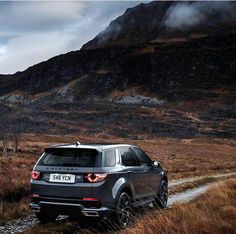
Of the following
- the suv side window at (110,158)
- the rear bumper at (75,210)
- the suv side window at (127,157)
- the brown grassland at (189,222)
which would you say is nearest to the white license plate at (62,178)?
the rear bumper at (75,210)

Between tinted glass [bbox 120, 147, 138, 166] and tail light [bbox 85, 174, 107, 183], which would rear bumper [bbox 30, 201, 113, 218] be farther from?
tinted glass [bbox 120, 147, 138, 166]

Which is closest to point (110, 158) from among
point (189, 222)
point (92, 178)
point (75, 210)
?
point (92, 178)

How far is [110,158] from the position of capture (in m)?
9.33

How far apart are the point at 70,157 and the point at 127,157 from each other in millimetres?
1531

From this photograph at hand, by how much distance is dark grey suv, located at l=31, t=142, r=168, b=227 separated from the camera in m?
8.69

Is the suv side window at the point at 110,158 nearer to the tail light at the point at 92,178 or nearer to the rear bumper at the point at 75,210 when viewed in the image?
the tail light at the point at 92,178

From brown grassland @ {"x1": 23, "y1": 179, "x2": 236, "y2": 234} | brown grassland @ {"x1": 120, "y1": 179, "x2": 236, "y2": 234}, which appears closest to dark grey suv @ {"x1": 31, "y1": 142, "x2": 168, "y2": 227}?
brown grassland @ {"x1": 23, "y1": 179, "x2": 236, "y2": 234}

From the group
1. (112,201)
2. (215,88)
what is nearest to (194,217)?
(112,201)

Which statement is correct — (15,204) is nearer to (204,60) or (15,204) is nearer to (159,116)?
(159,116)

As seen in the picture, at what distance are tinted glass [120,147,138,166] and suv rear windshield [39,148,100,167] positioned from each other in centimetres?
97

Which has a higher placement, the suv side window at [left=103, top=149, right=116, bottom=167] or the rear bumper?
the suv side window at [left=103, top=149, right=116, bottom=167]

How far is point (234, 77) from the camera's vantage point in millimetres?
170000

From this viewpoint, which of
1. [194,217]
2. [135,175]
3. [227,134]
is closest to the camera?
[194,217]

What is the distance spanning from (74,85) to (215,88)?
55.1 metres
